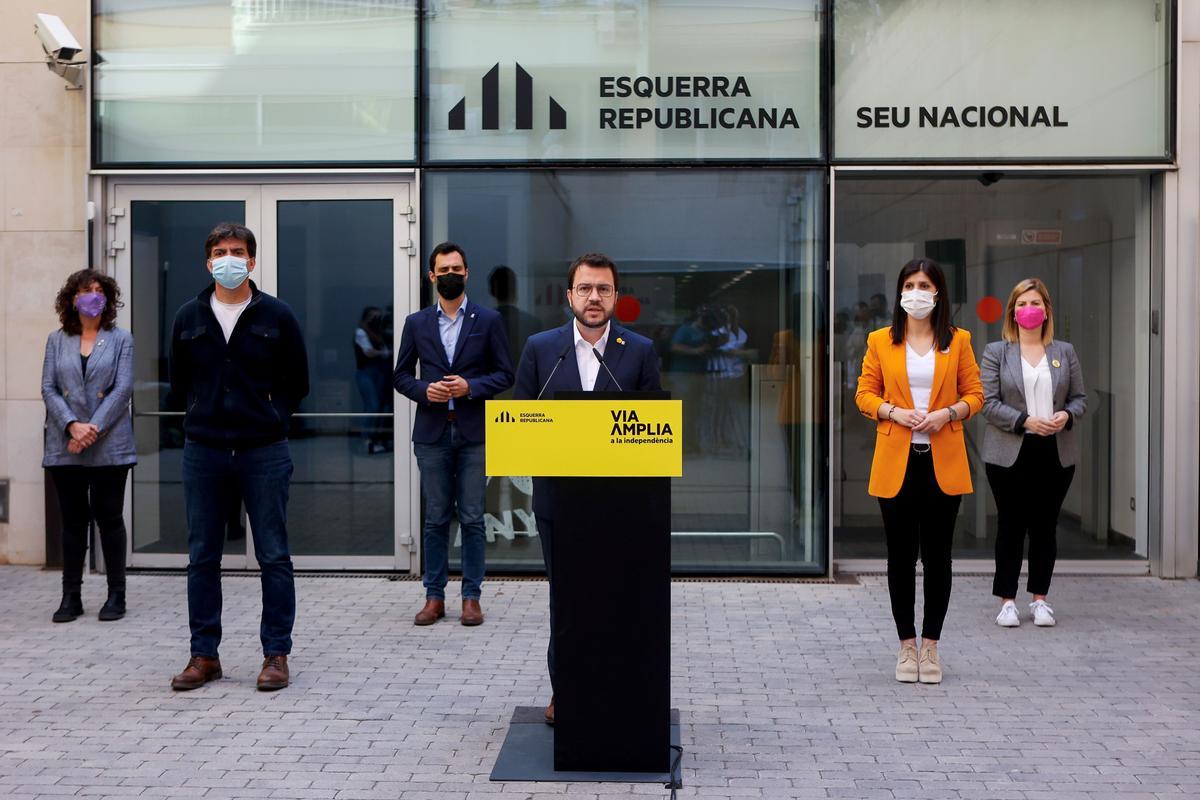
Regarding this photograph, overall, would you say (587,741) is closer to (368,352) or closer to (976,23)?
(368,352)

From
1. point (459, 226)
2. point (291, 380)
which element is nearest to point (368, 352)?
point (459, 226)

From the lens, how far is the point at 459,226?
362 inches

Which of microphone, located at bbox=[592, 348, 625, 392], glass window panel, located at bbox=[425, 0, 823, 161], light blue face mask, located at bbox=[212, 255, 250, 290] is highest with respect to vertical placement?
glass window panel, located at bbox=[425, 0, 823, 161]

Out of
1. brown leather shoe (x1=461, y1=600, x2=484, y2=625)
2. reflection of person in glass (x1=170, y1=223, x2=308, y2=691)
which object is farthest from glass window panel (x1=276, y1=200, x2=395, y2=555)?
reflection of person in glass (x1=170, y1=223, x2=308, y2=691)

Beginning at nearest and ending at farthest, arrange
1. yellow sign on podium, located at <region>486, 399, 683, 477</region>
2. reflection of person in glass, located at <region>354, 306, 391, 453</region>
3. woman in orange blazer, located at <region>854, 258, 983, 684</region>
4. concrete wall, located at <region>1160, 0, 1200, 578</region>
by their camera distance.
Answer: yellow sign on podium, located at <region>486, 399, 683, 477</region> < woman in orange blazer, located at <region>854, 258, 983, 684</region> < concrete wall, located at <region>1160, 0, 1200, 578</region> < reflection of person in glass, located at <region>354, 306, 391, 453</region>

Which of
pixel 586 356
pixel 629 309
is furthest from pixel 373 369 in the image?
pixel 586 356

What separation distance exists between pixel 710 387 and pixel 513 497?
1.58m

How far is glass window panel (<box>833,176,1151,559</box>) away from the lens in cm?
944

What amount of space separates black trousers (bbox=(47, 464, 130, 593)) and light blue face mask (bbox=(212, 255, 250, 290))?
88.7 inches

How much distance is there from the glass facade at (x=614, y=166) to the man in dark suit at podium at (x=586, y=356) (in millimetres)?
3692

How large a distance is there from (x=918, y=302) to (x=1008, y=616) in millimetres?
2335

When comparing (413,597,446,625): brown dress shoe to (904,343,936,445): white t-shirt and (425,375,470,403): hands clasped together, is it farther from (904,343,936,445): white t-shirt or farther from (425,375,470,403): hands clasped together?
(904,343,936,445): white t-shirt

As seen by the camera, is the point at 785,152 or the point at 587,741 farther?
the point at 785,152

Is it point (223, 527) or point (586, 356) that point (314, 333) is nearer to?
point (223, 527)
